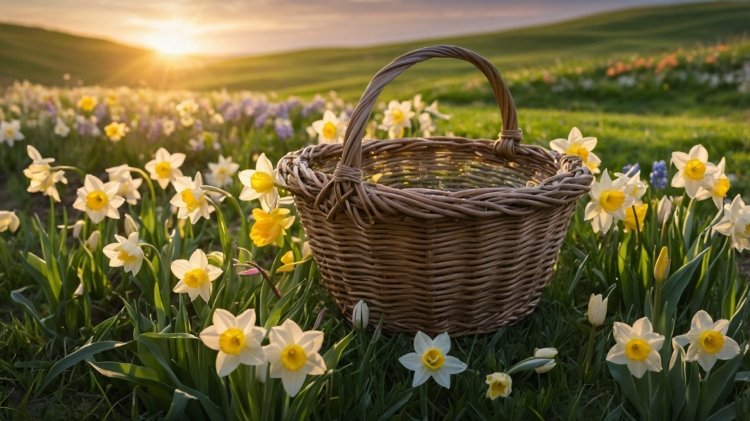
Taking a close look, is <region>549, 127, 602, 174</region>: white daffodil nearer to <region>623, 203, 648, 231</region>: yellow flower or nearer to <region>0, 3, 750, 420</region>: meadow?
<region>0, 3, 750, 420</region>: meadow

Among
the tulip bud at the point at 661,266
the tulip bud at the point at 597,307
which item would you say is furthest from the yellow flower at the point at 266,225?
the tulip bud at the point at 661,266

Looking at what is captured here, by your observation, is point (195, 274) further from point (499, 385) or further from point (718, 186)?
point (718, 186)

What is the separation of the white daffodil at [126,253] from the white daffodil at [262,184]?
0.36 m

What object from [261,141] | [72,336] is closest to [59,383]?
[72,336]

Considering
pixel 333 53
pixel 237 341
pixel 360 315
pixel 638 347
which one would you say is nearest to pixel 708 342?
pixel 638 347

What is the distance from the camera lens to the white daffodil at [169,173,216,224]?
7.20 feet

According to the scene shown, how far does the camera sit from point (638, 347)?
1605mm

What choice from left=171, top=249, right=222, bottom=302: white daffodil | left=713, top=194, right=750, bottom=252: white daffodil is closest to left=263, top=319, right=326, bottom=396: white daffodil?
left=171, top=249, right=222, bottom=302: white daffodil

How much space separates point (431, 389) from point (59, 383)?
1216 mm

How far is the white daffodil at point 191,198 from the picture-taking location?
7.20ft

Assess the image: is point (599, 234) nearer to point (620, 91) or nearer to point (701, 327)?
point (701, 327)

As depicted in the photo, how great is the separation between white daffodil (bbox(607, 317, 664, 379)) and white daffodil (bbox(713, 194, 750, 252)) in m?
0.63

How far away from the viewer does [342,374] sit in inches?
80.0

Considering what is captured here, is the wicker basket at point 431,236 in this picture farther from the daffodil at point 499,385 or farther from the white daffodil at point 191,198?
the daffodil at point 499,385
